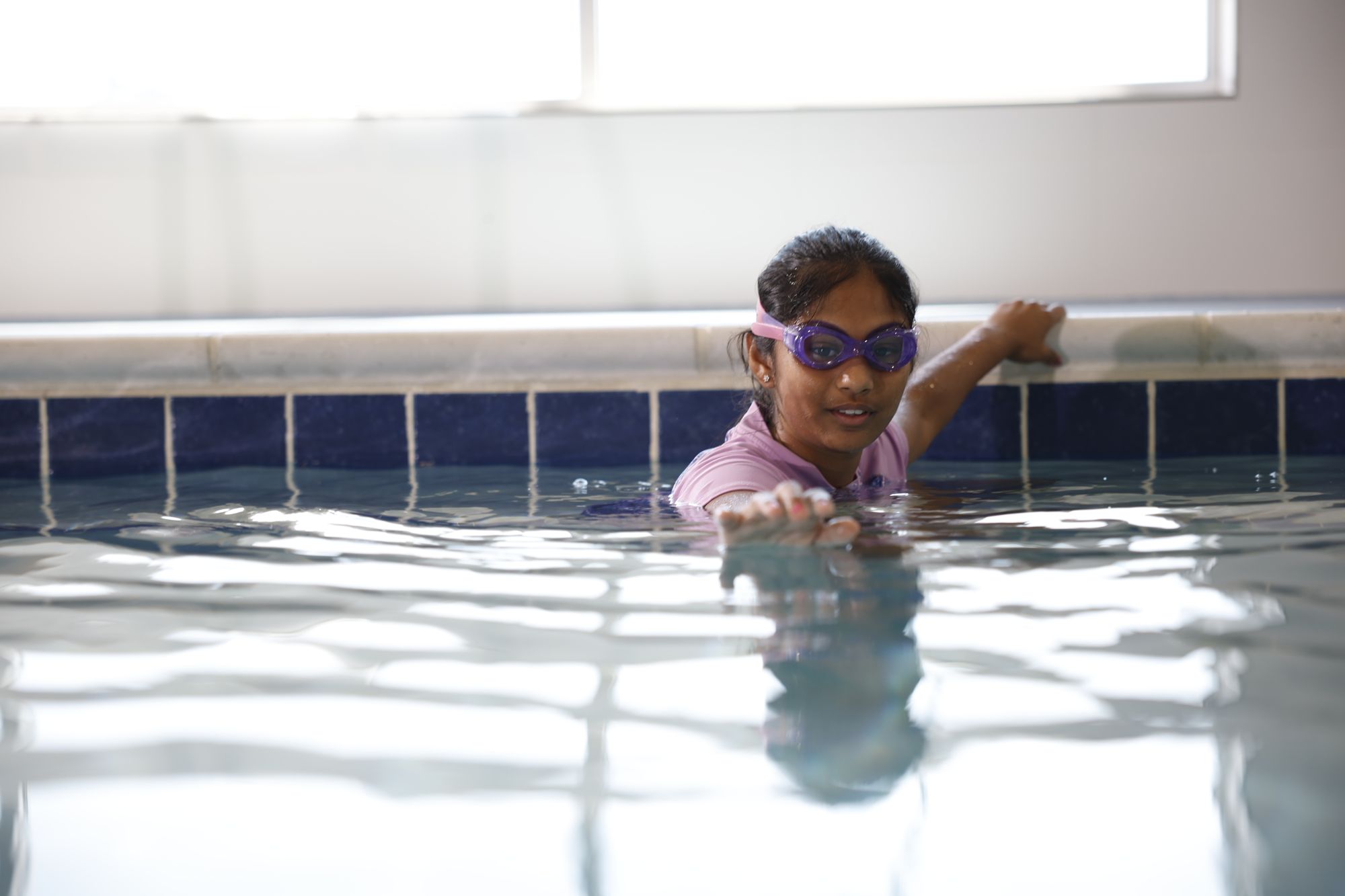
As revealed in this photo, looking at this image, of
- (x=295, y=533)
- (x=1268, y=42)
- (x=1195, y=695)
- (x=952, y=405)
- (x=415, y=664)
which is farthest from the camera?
(x=1268, y=42)

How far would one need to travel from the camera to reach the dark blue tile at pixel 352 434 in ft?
10.9

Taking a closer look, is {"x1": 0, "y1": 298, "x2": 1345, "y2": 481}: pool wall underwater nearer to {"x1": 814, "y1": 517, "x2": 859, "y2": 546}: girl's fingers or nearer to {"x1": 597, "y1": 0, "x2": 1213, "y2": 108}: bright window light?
{"x1": 814, "y1": 517, "x2": 859, "y2": 546}: girl's fingers

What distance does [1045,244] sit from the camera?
17.8 ft

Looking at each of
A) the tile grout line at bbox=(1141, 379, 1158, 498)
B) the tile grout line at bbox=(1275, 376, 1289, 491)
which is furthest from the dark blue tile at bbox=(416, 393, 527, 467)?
the tile grout line at bbox=(1275, 376, 1289, 491)

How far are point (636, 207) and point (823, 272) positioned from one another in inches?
126

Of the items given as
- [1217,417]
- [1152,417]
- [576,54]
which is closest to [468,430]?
[1152,417]

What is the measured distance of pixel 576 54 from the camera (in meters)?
5.55

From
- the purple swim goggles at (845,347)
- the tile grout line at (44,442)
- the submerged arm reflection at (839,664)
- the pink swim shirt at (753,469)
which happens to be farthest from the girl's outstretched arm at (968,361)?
the tile grout line at (44,442)

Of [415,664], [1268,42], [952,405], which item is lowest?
[415,664]

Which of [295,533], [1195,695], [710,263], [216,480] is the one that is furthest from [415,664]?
[710,263]

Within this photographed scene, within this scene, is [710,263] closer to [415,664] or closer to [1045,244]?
[1045,244]

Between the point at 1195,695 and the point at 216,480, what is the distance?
8.23ft

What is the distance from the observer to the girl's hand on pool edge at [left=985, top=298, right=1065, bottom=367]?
3.20m

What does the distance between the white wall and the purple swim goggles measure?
3101 mm
